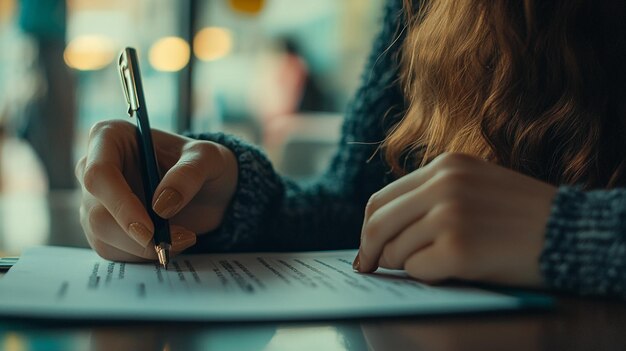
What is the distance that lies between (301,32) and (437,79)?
14.6 ft

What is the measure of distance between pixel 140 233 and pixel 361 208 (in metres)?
0.47

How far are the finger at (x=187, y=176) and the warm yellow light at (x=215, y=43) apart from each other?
12.2 ft

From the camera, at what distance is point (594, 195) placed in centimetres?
44

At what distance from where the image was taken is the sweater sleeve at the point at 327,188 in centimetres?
72

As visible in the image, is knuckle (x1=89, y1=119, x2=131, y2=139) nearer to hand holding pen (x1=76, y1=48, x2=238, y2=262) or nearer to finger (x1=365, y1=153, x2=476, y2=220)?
hand holding pen (x1=76, y1=48, x2=238, y2=262)

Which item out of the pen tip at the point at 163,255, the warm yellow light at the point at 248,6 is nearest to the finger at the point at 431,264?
the pen tip at the point at 163,255

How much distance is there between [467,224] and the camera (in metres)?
0.43

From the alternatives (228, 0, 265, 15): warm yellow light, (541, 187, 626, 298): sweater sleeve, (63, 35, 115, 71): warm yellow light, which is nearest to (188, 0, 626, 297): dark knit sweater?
(541, 187, 626, 298): sweater sleeve

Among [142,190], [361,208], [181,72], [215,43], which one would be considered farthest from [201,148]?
[215,43]

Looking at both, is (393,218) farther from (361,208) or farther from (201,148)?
(361,208)

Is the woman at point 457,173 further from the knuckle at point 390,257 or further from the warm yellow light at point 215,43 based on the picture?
the warm yellow light at point 215,43

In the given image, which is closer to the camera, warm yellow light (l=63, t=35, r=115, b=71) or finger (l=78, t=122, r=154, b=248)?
finger (l=78, t=122, r=154, b=248)

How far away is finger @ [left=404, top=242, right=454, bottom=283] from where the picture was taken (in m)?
0.43

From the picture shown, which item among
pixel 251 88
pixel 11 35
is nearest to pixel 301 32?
pixel 251 88
